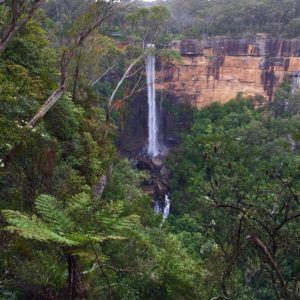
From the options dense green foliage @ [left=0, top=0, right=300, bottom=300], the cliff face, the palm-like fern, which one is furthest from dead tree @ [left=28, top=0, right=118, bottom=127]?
the cliff face

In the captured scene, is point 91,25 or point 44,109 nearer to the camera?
point 44,109

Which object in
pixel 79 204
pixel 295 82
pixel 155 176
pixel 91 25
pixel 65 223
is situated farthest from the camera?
pixel 295 82

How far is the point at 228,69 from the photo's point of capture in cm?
2220

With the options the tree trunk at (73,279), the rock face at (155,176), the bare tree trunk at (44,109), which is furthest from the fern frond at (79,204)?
the rock face at (155,176)

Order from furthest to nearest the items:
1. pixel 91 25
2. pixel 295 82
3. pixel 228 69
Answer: pixel 228 69
pixel 295 82
pixel 91 25

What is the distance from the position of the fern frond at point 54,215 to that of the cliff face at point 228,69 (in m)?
17.9

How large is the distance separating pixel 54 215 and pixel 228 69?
66.2 ft

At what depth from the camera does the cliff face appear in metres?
20.7

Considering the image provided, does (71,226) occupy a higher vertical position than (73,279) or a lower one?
higher

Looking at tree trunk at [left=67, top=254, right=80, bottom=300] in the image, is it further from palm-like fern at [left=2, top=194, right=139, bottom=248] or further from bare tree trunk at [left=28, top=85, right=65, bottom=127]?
bare tree trunk at [left=28, top=85, right=65, bottom=127]

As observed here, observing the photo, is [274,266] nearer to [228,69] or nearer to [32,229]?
[32,229]

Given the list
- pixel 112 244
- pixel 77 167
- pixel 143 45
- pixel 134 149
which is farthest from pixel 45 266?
pixel 134 149

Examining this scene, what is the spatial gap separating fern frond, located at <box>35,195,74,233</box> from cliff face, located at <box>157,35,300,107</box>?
17940 millimetres

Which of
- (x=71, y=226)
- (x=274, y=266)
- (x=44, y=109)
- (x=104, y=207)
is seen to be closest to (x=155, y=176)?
(x=44, y=109)
